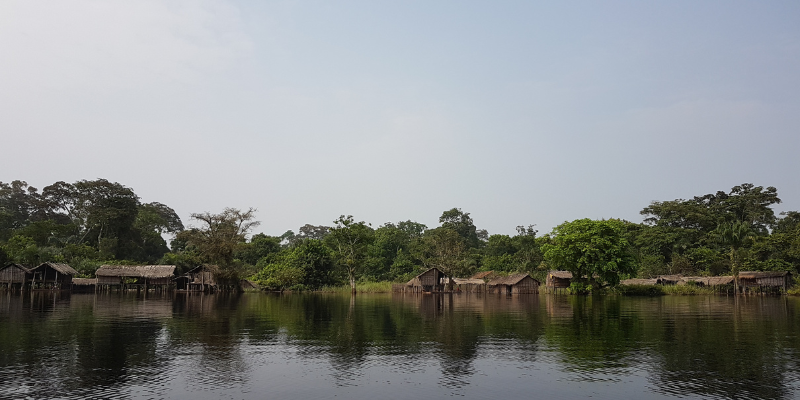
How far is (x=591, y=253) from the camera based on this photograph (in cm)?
6581

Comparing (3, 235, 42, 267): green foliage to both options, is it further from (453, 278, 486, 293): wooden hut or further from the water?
(453, 278, 486, 293): wooden hut

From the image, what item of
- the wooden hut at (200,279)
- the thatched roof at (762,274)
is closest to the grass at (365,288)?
the wooden hut at (200,279)

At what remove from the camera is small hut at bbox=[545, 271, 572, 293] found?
79.1 meters

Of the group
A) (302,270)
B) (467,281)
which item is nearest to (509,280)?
(467,281)

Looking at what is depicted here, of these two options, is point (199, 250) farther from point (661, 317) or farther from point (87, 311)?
point (661, 317)

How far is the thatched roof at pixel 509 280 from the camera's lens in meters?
78.1

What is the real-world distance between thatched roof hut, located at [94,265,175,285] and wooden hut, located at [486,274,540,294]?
47617 mm

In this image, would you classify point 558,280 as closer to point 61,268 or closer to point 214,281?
point 214,281

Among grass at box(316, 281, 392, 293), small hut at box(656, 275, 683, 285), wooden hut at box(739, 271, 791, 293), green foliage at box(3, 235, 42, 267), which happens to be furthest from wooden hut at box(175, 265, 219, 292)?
wooden hut at box(739, 271, 791, 293)

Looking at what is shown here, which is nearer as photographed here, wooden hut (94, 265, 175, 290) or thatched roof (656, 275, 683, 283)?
wooden hut (94, 265, 175, 290)

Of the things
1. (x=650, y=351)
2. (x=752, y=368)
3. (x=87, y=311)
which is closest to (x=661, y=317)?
(x=650, y=351)

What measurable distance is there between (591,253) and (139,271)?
198 feet

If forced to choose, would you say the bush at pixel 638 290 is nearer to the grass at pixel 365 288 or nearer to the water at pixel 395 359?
the grass at pixel 365 288

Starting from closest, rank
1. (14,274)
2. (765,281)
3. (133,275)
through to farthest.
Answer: (14,274)
(765,281)
(133,275)
